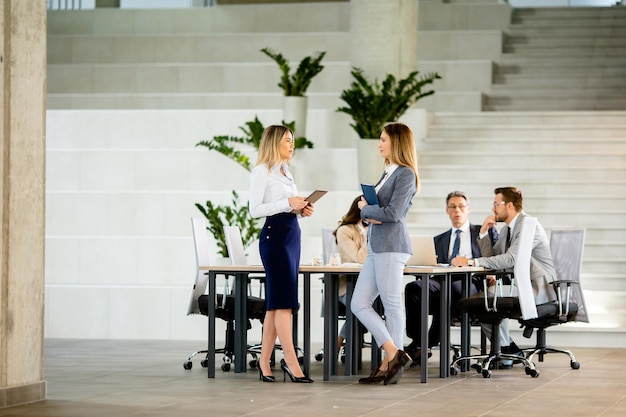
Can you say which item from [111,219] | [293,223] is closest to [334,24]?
[111,219]

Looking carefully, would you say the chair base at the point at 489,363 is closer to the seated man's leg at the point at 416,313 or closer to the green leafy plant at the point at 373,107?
the seated man's leg at the point at 416,313

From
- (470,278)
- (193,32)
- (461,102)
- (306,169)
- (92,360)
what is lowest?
(92,360)

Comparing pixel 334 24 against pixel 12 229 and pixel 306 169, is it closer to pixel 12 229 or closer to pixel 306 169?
pixel 306 169

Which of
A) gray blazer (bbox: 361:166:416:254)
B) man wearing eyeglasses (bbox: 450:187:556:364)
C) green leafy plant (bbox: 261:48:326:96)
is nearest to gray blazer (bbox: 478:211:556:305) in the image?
man wearing eyeglasses (bbox: 450:187:556:364)

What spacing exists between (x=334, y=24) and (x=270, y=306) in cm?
1007

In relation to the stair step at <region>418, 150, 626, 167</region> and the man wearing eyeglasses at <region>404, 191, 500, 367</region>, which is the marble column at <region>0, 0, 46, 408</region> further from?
the stair step at <region>418, 150, 626, 167</region>

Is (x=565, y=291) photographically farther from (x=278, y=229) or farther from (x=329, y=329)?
(x=278, y=229)

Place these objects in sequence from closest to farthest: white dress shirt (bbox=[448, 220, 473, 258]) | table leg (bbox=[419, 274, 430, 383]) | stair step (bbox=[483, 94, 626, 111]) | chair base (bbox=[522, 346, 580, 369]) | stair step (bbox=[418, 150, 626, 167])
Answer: table leg (bbox=[419, 274, 430, 383]), chair base (bbox=[522, 346, 580, 369]), white dress shirt (bbox=[448, 220, 473, 258]), stair step (bbox=[418, 150, 626, 167]), stair step (bbox=[483, 94, 626, 111])

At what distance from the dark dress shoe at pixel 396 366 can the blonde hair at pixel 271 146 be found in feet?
4.50

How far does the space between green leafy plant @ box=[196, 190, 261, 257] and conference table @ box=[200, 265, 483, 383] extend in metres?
2.90

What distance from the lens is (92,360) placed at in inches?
363

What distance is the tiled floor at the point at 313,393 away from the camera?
20.7 ft

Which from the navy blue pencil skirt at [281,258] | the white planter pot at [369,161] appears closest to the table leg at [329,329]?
the navy blue pencil skirt at [281,258]

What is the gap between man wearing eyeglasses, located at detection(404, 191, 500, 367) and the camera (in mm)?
8789
